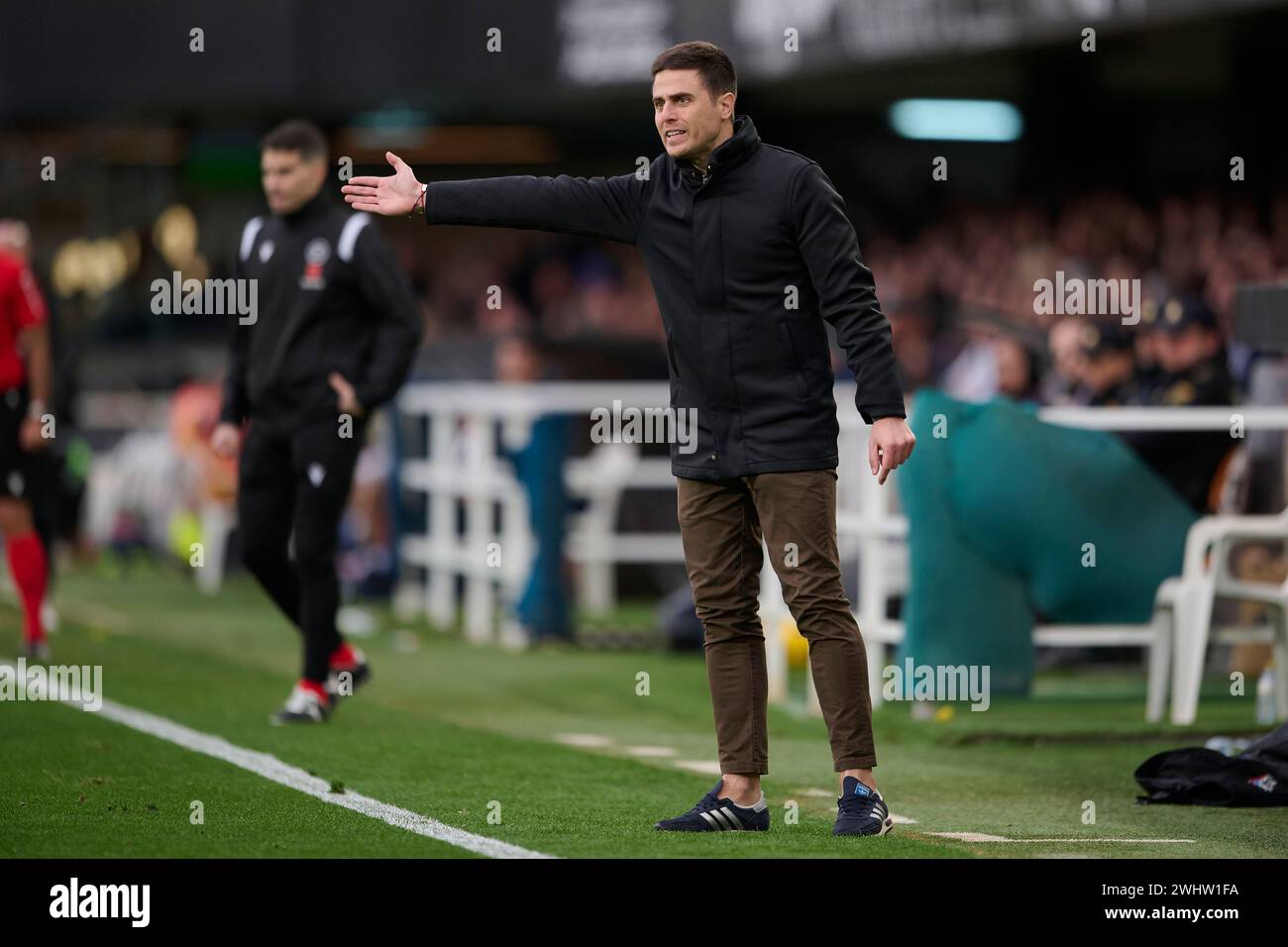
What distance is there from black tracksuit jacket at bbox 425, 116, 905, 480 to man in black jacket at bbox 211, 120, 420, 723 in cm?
280

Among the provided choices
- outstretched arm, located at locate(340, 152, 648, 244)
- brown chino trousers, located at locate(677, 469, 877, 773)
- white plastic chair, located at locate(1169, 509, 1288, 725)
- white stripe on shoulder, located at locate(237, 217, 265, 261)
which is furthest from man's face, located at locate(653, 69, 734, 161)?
white plastic chair, located at locate(1169, 509, 1288, 725)

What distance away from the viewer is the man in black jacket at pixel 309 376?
8867 mm

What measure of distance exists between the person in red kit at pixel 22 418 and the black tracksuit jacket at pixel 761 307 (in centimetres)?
547

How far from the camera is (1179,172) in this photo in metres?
19.9

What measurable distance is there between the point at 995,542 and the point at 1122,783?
2006 mm

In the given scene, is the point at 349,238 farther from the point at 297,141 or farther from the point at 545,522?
the point at 545,522

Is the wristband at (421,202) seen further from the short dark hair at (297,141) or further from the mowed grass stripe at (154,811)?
the short dark hair at (297,141)

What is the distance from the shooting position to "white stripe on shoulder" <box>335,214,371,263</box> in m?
8.98

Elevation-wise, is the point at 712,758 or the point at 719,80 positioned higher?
the point at 719,80

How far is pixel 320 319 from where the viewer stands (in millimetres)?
9016
